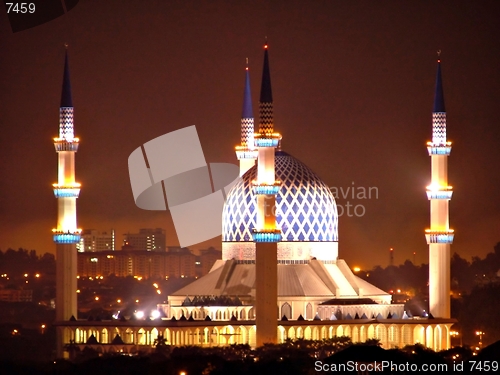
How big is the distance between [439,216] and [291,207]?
5.68 meters

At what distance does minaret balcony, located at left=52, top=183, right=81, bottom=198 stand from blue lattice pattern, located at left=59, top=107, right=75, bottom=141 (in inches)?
59.0

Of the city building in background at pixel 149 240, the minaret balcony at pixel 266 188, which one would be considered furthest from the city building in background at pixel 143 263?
the minaret balcony at pixel 266 188

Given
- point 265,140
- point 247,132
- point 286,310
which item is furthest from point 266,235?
point 247,132

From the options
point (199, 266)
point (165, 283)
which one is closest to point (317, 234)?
point (165, 283)

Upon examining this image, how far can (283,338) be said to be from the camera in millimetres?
69250

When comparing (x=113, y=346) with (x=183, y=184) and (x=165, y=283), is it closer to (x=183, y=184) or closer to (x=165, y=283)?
(x=183, y=184)

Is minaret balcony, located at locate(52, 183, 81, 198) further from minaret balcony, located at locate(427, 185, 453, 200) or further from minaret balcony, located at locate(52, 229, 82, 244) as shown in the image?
minaret balcony, located at locate(427, 185, 453, 200)

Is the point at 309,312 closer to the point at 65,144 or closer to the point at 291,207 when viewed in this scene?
the point at 291,207

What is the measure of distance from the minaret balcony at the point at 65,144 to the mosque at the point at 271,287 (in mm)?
5332

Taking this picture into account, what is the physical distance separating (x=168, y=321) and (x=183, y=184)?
1053 cm

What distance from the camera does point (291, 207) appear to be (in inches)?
2940

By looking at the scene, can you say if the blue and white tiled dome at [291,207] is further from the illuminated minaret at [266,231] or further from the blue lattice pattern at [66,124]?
the illuminated minaret at [266,231]

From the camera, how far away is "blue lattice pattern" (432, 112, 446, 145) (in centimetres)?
7162

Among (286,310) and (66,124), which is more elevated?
(66,124)
